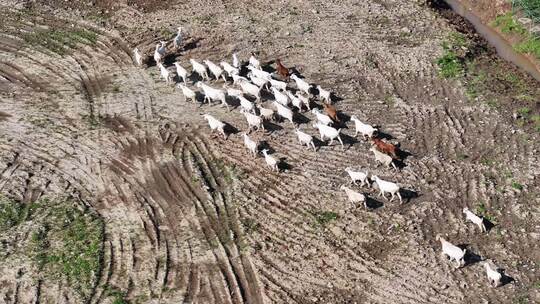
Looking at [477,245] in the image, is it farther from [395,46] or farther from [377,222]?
[395,46]

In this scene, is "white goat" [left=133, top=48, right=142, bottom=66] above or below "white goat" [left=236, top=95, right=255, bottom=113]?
above

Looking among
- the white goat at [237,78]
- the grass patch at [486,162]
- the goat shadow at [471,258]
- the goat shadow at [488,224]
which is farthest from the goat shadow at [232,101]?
the goat shadow at [471,258]

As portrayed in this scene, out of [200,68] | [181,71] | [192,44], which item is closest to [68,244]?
[181,71]

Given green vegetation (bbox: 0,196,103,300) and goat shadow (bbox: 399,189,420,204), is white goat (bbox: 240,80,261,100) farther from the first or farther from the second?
green vegetation (bbox: 0,196,103,300)

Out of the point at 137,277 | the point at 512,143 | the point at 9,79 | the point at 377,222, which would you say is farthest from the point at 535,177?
the point at 9,79

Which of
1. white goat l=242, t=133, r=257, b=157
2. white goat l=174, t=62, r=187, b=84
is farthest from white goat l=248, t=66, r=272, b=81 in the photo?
white goat l=242, t=133, r=257, b=157

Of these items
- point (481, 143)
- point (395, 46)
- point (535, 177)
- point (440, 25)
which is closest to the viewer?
point (535, 177)

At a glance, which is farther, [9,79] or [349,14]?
[349,14]
